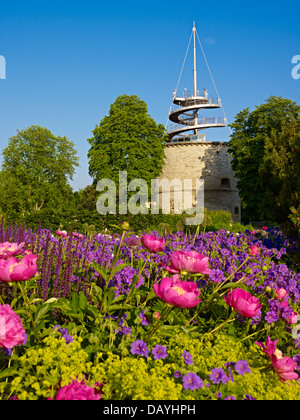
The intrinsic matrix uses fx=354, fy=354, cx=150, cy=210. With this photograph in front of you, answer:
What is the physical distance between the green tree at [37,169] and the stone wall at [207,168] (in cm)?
1025

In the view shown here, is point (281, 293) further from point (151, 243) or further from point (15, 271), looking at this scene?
point (15, 271)

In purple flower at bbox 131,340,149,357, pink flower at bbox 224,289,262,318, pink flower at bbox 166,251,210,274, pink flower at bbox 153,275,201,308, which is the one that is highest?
pink flower at bbox 166,251,210,274

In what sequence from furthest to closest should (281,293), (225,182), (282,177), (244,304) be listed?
(225,182) → (282,177) → (281,293) → (244,304)

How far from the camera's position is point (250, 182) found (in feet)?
91.1

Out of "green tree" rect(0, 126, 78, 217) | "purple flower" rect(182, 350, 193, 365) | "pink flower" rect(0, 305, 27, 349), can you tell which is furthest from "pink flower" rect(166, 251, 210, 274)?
"green tree" rect(0, 126, 78, 217)

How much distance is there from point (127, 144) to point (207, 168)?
1106 cm

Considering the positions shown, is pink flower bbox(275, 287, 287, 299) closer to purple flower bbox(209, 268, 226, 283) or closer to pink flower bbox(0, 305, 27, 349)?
purple flower bbox(209, 268, 226, 283)

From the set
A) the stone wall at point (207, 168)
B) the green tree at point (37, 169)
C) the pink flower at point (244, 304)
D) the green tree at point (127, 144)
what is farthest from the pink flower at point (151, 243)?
the stone wall at point (207, 168)

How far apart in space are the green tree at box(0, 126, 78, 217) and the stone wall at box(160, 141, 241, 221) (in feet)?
33.6

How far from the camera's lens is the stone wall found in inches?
1422

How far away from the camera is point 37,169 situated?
3312 cm

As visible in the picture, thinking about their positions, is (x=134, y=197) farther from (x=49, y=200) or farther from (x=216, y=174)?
(x=216, y=174)

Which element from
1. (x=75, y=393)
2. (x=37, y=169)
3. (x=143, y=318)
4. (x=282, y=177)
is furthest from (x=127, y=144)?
(x=75, y=393)

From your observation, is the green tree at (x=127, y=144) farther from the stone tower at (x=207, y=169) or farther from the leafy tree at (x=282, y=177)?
the leafy tree at (x=282, y=177)
